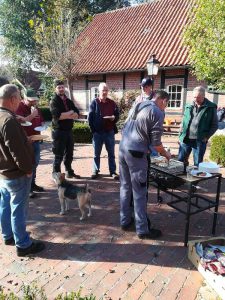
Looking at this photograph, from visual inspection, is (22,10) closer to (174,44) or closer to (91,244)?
(174,44)

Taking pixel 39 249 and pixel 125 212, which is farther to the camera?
pixel 125 212

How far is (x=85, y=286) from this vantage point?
285 centimetres

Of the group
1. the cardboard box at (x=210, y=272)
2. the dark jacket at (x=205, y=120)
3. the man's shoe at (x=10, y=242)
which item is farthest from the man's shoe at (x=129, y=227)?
the dark jacket at (x=205, y=120)

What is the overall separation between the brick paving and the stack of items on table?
0.62ft

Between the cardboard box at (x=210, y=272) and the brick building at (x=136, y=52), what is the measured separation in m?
10.9

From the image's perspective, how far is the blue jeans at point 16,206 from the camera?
3.08 m

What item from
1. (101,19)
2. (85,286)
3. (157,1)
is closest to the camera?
(85,286)

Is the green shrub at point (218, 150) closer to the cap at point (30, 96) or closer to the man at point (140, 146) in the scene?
the man at point (140, 146)

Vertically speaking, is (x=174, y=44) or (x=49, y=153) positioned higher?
(x=174, y=44)

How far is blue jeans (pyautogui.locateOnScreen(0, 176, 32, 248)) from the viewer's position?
308cm

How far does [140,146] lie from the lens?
329 cm

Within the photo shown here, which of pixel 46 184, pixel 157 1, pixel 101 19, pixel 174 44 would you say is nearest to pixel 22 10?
pixel 101 19

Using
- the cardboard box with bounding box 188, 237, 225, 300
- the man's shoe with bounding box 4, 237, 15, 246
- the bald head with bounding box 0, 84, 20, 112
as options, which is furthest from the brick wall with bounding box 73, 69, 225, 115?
the man's shoe with bounding box 4, 237, 15, 246

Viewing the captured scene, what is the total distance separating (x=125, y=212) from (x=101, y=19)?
18994 mm
